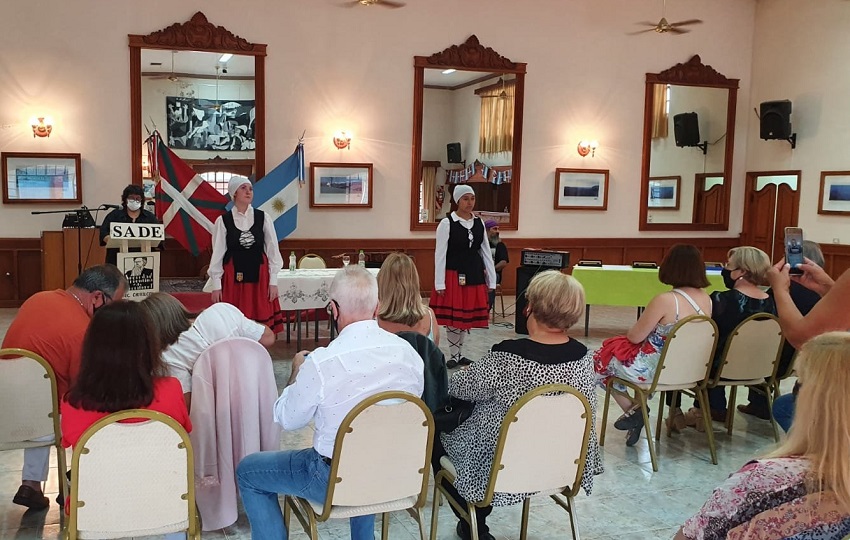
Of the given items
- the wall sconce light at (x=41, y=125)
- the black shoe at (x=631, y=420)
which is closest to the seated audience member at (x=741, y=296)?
the black shoe at (x=631, y=420)

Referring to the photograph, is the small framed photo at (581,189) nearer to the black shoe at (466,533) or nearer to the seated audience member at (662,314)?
the seated audience member at (662,314)

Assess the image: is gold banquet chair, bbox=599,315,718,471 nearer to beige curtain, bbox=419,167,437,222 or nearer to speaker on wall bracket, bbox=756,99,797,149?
beige curtain, bbox=419,167,437,222

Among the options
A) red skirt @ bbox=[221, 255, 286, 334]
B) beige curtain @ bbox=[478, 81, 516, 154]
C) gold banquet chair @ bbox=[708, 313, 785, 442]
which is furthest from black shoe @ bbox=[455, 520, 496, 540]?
beige curtain @ bbox=[478, 81, 516, 154]

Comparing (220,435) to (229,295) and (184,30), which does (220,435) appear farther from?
(184,30)

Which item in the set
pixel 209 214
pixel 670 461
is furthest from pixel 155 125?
pixel 670 461

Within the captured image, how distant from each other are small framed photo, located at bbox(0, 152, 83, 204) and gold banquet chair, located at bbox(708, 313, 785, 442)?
755cm

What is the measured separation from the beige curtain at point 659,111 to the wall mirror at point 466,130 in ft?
7.37

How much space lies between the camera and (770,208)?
11.4m

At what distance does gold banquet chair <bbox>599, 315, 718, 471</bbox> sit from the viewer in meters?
3.82

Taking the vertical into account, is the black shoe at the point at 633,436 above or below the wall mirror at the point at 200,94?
below

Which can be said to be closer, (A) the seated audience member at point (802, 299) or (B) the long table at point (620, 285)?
(A) the seated audience member at point (802, 299)

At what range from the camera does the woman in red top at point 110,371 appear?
2293 millimetres

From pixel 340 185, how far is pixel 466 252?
13.8 ft

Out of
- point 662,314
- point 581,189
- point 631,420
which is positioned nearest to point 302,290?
point 631,420
